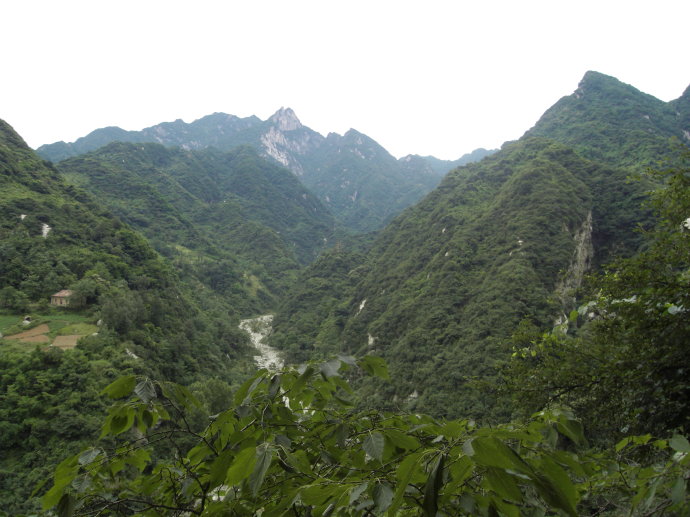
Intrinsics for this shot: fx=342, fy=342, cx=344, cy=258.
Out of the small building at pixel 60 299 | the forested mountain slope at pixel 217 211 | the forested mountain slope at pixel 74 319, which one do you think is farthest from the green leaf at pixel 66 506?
the forested mountain slope at pixel 217 211

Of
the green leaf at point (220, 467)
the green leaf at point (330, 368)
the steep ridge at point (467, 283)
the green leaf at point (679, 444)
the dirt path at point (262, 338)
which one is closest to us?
the green leaf at point (679, 444)

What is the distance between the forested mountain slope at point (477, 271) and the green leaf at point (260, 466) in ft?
29.4

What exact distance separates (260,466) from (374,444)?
1.38 ft

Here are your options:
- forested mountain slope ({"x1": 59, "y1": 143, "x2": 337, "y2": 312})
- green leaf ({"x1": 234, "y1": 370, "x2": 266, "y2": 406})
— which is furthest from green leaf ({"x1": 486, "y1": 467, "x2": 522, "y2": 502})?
forested mountain slope ({"x1": 59, "y1": 143, "x2": 337, "y2": 312})

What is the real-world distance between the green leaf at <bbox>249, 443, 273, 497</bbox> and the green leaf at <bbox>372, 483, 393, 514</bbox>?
34 centimetres

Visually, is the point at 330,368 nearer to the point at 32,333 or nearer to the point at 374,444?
the point at 374,444

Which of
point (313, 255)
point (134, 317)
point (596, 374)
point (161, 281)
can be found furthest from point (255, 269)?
point (596, 374)

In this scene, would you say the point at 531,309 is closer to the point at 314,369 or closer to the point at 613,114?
the point at 314,369

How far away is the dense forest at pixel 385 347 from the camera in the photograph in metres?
1.43

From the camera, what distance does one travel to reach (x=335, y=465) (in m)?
1.54

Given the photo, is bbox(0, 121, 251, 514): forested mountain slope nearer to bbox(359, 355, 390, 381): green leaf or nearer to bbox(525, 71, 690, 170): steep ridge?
bbox(359, 355, 390, 381): green leaf

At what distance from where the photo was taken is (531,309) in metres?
Answer: 31.8

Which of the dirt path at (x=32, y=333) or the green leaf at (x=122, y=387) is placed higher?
the green leaf at (x=122, y=387)

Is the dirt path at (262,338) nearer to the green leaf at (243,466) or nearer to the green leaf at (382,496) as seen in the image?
the green leaf at (243,466)
